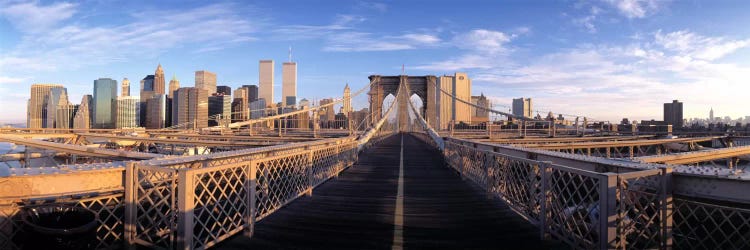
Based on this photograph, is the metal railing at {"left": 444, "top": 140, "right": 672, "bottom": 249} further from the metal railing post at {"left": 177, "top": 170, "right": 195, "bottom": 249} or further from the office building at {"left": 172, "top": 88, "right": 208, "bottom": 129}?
the office building at {"left": 172, "top": 88, "right": 208, "bottom": 129}

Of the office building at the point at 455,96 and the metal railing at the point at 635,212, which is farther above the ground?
the office building at the point at 455,96

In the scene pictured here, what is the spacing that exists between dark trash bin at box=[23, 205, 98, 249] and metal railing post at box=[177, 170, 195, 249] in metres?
1.06

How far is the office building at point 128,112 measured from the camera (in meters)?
122

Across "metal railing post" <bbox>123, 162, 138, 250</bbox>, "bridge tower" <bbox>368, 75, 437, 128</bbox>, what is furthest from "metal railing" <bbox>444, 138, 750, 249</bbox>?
"bridge tower" <bbox>368, 75, 437, 128</bbox>

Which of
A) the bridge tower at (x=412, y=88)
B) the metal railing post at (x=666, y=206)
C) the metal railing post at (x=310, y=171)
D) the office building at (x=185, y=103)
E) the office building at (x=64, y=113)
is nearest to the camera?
the metal railing post at (x=666, y=206)

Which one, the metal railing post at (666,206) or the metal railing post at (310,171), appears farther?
the metal railing post at (310,171)

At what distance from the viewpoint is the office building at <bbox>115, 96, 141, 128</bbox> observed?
401 ft

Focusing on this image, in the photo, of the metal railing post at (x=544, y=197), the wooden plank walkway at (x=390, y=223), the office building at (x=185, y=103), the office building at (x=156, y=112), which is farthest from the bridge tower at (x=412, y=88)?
the office building at (x=156, y=112)

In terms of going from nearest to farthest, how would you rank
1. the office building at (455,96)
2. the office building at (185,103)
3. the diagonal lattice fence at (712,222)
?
the diagonal lattice fence at (712,222), the office building at (455,96), the office building at (185,103)

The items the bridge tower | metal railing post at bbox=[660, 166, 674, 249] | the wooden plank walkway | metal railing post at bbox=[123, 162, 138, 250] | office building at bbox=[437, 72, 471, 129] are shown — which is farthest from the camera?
office building at bbox=[437, 72, 471, 129]

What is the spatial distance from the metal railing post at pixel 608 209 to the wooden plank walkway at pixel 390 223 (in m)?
1.14

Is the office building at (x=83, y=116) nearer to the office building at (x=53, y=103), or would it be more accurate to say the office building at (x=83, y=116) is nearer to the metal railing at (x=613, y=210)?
the office building at (x=53, y=103)

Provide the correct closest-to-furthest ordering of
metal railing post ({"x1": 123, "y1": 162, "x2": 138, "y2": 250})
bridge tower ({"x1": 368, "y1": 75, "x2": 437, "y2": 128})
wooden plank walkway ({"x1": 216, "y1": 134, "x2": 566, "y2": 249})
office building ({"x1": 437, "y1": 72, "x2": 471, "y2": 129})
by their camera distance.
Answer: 1. metal railing post ({"x1": 123, "y1": 162, "x2": 138, "y2": 250})
2. wooden plank walkway ({"x1": 216, "y1": 134, "x2": 566, "y2": 249})
3. bridge tower ({"x1": 368, "y1": 75, "x2": 437, "y2": 128})
4. office building ({"x1": 437, "y1": 72, "x2": 471, "y2": 129})

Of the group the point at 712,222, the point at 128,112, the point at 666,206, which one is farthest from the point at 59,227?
the point at 128,112
